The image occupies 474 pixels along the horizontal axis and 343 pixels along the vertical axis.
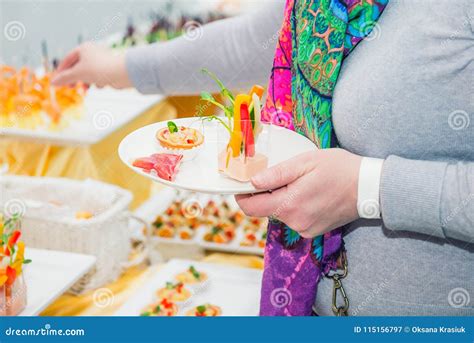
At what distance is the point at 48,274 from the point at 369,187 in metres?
0.69

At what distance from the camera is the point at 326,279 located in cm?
85

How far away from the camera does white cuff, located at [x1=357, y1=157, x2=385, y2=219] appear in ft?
2.27

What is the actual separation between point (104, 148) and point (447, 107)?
4.25ft

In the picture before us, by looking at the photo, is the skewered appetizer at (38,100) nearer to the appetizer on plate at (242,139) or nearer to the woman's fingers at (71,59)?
the woman's fingers at (71,59)

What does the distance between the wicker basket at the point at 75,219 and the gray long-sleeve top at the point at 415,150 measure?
0.78 metres

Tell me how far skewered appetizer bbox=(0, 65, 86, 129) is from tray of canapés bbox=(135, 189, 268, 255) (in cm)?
41

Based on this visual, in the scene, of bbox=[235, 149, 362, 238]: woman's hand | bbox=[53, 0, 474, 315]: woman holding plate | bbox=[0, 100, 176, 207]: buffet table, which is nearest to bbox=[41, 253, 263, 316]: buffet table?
bbox=[0, 100, 176, 207]: buffet table

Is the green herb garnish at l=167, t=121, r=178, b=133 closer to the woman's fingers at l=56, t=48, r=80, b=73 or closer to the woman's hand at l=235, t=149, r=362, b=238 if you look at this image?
the woman's hand at l=235, t=149, r=362, b=238

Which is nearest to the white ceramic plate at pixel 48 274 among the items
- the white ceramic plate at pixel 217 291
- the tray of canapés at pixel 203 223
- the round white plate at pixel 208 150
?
the white ceramic plate at pixel 217 291

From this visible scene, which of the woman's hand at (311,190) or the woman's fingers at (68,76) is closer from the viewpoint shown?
the woman's hand at (311,190)

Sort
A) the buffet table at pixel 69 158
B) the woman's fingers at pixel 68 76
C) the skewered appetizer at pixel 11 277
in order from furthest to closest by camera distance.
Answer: the buffet table at pixel 69 158
the woman's fingers at pixel 68 76
the skewered appetizer at pixel 11 277

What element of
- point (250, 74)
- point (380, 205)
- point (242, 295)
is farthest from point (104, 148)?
point (380, 205)

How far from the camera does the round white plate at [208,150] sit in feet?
2.26
